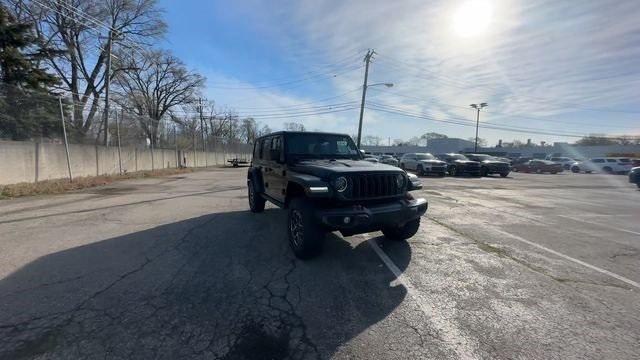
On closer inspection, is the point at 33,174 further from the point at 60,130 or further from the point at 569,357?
the point at 569,357

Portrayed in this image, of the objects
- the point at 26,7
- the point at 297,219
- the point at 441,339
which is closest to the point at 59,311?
the point at 297,219

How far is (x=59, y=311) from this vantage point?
3.23 m

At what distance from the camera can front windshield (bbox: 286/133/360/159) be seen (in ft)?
20.2

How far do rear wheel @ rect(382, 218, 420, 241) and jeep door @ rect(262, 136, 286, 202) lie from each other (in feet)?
6.66

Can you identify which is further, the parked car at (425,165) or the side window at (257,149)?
the parked car at (425,165)

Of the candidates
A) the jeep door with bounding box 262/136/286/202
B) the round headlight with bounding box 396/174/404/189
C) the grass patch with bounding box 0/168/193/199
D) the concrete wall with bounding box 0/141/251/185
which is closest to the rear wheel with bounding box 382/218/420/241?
the round headlight with bounding box 396/174/404/189

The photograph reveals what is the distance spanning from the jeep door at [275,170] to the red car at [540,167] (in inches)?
1367

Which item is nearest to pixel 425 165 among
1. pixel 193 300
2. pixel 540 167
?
pixel 540 167

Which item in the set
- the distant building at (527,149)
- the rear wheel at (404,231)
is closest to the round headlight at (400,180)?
the rear wheel at (404,231)

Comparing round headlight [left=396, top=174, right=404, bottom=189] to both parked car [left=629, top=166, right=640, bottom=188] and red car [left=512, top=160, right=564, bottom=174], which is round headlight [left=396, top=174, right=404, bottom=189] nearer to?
parked car [left=629, top=166, right=640, bottom=188]

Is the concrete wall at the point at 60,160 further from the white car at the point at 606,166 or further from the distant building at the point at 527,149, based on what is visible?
the distant building at the point at 527,149

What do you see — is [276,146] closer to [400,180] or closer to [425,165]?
[400,180]

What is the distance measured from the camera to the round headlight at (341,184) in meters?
4.56

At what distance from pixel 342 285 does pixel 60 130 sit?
16127 millimetres
